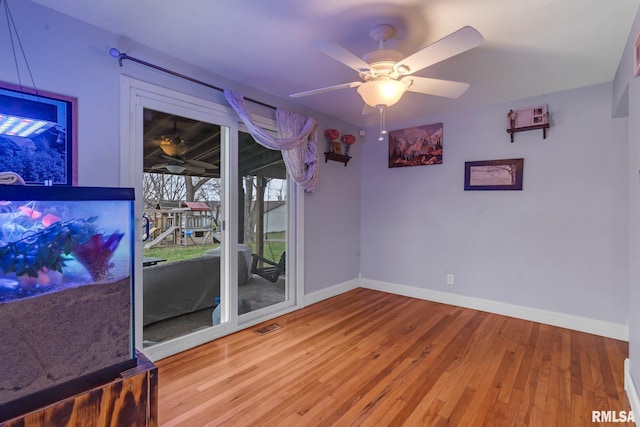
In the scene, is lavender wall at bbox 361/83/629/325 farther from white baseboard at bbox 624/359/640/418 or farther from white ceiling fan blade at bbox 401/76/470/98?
white ceiling fan blade at bbox 401/76/470/98

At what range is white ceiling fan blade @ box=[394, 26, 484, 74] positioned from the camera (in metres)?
1.53

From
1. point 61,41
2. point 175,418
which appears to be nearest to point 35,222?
point 175,418

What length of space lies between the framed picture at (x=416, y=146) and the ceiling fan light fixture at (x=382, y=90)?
2030mm

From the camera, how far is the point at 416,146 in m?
4.11

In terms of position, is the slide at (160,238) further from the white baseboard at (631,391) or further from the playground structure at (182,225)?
the white baseboard at (631,391)

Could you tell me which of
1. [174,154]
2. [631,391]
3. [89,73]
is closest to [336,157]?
[174,154]

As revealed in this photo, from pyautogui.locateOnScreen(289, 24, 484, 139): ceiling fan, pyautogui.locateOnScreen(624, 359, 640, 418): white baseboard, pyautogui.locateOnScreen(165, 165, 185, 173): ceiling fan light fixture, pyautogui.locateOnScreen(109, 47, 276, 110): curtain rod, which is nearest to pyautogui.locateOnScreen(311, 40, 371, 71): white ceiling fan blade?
pyautogui.locateOnScreen(289, 24, 484, 139): ceiling fan

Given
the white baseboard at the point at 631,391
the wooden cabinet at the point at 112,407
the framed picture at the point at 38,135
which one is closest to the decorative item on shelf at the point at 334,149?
the framed picture at the point at 38,135

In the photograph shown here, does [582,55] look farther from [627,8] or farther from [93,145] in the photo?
[93,145]

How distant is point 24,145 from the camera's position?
1.78m

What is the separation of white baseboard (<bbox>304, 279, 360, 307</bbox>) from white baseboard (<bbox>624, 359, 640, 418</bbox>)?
2.78 meters

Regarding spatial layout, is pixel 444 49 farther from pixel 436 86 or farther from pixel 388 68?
pixel 436 86

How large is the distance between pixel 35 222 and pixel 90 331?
0.42 meters

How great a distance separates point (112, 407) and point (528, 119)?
13.4 ft
